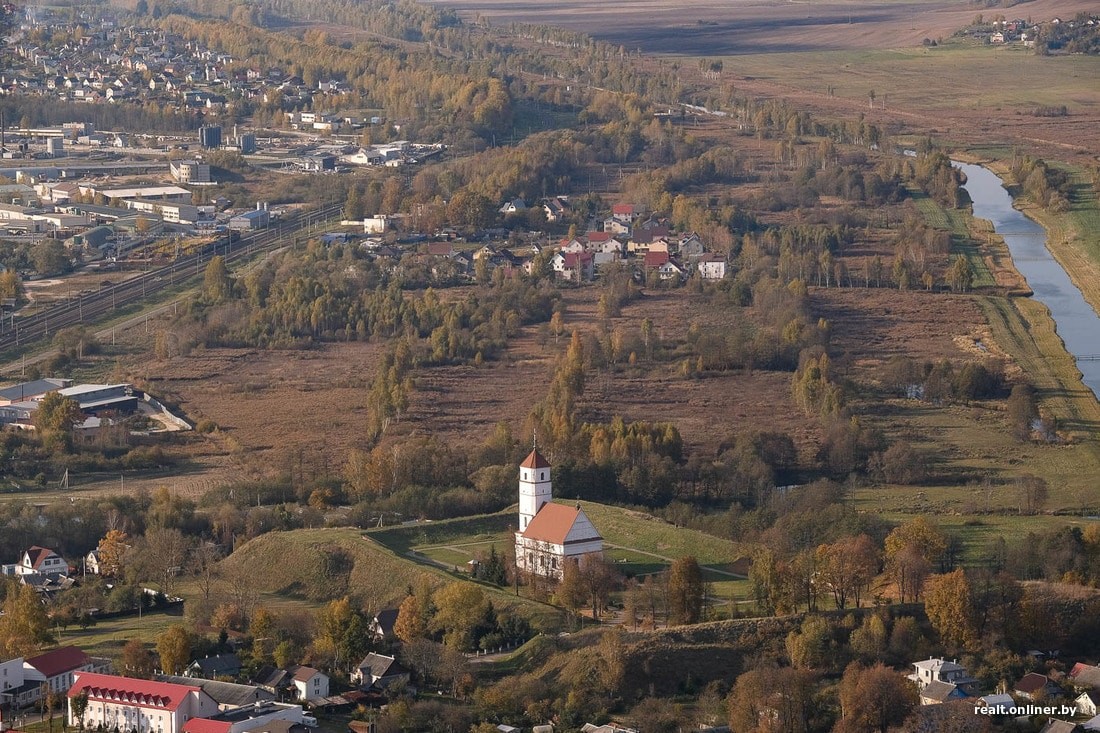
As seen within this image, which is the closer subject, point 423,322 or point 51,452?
point 51,452

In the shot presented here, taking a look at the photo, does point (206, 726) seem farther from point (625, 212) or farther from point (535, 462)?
point (625, 212)

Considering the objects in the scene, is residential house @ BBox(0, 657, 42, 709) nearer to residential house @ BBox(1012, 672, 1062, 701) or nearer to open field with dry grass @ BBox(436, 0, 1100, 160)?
residential house @ BBox(1012, 672, 1062, 701)

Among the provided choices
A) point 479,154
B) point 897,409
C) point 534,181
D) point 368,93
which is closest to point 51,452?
point 897,409

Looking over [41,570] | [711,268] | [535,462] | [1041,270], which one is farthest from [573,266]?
[41,570]

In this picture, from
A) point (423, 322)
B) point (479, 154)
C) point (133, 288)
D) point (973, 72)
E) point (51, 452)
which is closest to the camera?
point (51, 452)

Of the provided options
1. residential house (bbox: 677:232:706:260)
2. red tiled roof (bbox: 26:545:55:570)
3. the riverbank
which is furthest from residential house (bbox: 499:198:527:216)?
red tiled roof (bbox: 26:545:55:570)

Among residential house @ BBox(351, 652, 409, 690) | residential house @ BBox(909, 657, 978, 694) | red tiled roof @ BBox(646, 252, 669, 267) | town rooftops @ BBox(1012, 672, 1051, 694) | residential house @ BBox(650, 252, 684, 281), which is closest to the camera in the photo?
town rooftops @ BBox(1012, 672, 1051, 694)

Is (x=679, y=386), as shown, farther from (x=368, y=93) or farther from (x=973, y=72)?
(x=973, y=72)
